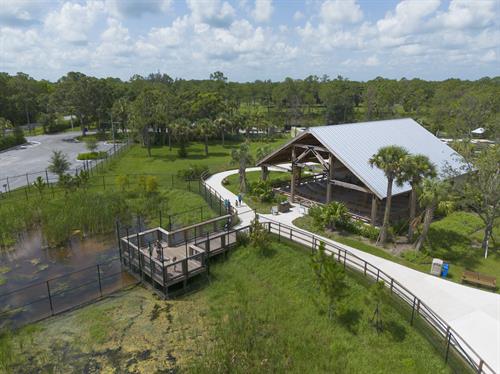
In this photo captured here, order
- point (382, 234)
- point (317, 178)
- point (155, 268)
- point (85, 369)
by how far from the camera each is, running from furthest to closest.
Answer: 1. point (317, 178)
2. point (382, 234)
3. point (155, 268)
4. point (85, 369)

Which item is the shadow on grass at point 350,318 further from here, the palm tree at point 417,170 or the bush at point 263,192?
the bush at point 263,192

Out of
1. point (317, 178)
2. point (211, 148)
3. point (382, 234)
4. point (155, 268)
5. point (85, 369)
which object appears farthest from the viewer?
point (211, 148)

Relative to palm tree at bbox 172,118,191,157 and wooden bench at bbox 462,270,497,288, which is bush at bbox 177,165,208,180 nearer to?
palm tree at bbox 172,118,191,157

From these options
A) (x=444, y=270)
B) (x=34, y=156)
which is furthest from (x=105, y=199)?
(x=34, y=156)

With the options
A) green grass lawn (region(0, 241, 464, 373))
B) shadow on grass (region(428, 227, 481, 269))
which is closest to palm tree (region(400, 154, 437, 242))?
shadow on grass (region(428, 227, 481, 269))

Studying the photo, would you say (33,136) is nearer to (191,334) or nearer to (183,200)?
(183,200)

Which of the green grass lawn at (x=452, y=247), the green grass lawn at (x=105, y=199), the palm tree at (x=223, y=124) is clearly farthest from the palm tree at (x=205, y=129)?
the green grass lawn at (x=452, y=247)

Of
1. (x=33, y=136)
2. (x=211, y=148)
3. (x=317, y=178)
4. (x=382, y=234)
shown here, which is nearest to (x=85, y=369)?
(x=382, y=234)
